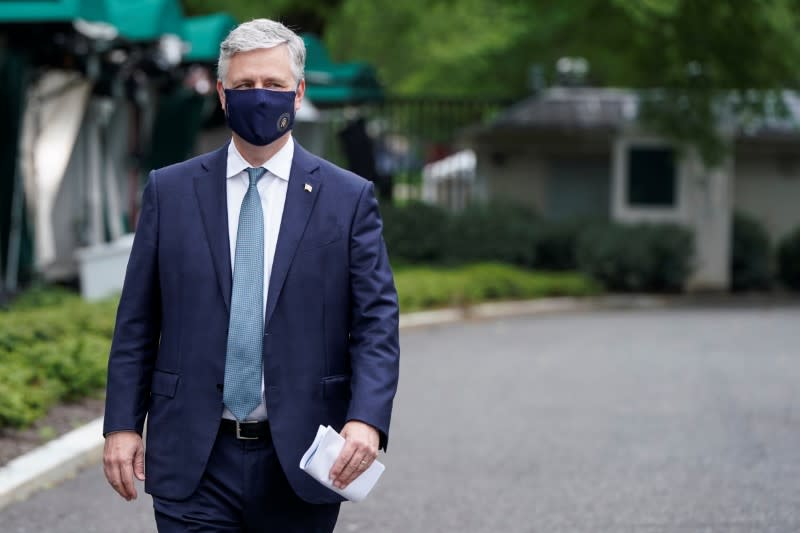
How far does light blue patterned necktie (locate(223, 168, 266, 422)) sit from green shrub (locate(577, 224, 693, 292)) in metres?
18.5

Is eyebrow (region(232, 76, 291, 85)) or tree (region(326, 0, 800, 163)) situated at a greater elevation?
tree (region(326, 0, 800, 163))

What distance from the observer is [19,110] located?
14.1 m

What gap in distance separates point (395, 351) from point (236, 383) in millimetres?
432

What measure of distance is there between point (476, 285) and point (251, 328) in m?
16.0

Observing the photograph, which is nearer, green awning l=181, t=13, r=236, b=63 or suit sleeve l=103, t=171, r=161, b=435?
suit sleeve l=103, t=171, r=161, b=435

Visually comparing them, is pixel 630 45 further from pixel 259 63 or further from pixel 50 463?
pixel 259 63

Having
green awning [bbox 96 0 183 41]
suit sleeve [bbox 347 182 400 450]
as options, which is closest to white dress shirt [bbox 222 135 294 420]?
suit sleeve [bbox 347 182 400 450]

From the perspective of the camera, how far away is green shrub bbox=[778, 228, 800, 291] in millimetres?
24927

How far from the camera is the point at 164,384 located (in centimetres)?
372

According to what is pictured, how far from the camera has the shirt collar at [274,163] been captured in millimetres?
3777

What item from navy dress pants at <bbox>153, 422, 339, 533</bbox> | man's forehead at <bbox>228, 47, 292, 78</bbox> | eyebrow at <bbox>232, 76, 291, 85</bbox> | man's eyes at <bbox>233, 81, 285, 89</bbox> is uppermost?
man's forehead at <bbox>228, 47, 292, 78</bbox>

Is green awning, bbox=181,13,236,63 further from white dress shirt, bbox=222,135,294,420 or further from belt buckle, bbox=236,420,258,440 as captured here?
belt buckle, bbox=236,420,258,440

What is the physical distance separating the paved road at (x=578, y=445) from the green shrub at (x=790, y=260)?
9.54 m

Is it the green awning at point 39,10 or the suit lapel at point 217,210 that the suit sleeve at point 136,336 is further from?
the green awning at point 39,10
